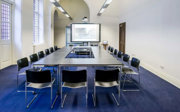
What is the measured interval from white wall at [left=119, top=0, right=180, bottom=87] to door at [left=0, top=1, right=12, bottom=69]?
17.8 ft

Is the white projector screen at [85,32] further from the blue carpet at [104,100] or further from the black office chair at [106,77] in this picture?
the black office chair at [106,77]

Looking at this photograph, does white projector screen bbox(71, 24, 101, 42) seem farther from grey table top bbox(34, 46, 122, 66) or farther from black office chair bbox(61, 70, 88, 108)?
black office chair bbox(61, 70, 88, 108)

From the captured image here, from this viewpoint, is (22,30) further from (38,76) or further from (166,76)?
(166,76)

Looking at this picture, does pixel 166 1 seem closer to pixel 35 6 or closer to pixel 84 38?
pixel 84 38

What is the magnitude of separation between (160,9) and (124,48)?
4.13m

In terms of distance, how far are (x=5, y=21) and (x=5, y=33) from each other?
0.45 meters

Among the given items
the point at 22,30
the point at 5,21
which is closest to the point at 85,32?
the point at 22,30

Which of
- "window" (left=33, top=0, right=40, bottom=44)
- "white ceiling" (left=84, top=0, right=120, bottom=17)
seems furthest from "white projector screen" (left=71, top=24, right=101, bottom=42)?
"window" (left=33, top=0, right=40, bottom=44)

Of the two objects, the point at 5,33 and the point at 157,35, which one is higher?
the point at 5,33

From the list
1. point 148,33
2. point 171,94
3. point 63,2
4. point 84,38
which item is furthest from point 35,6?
point 171,94

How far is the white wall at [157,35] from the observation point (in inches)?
146

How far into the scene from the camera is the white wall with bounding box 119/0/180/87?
3.72 meters

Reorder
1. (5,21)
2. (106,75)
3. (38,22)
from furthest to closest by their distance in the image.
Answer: (38,22), (5,21), (106,75)

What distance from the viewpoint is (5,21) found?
516 centimetres
